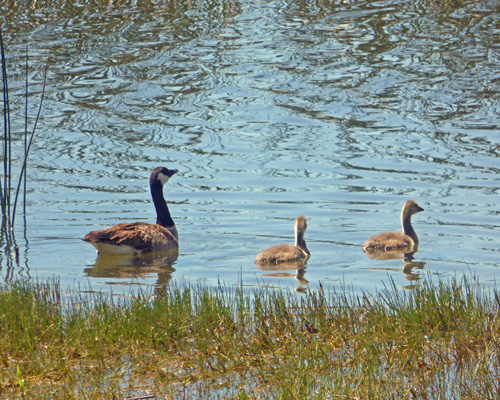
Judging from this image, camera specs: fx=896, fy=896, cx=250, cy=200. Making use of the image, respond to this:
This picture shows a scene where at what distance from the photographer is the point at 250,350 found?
654 centimetres

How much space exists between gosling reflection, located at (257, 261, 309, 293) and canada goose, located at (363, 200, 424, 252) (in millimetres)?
923

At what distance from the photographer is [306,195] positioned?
14062 mm

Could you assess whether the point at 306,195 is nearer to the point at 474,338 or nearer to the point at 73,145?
the point at 73,145

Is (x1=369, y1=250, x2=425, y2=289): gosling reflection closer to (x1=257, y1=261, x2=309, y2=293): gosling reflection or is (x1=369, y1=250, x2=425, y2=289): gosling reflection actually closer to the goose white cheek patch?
(x1=257, y1=261, x2=309, y2=293): gosling reflection

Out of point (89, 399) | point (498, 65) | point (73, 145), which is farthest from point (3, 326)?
point (498, 65)

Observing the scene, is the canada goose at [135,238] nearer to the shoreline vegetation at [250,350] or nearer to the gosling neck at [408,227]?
the gosling neck at [408,227]

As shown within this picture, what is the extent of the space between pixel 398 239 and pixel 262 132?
22.8 ft

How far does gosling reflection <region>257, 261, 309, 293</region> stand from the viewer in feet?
34.5

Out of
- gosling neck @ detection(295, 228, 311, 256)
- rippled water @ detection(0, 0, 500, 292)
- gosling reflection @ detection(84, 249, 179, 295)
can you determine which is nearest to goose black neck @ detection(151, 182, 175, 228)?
rippled water @ detection(0, 0, 500, 292)

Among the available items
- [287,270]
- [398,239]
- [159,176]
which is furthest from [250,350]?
[159,176]

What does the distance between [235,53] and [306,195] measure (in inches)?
412

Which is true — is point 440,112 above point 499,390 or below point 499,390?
above

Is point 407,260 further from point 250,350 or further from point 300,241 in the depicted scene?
point 250,350

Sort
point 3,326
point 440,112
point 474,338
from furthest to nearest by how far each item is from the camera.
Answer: point 440,112
point 3,326
point 474,338
